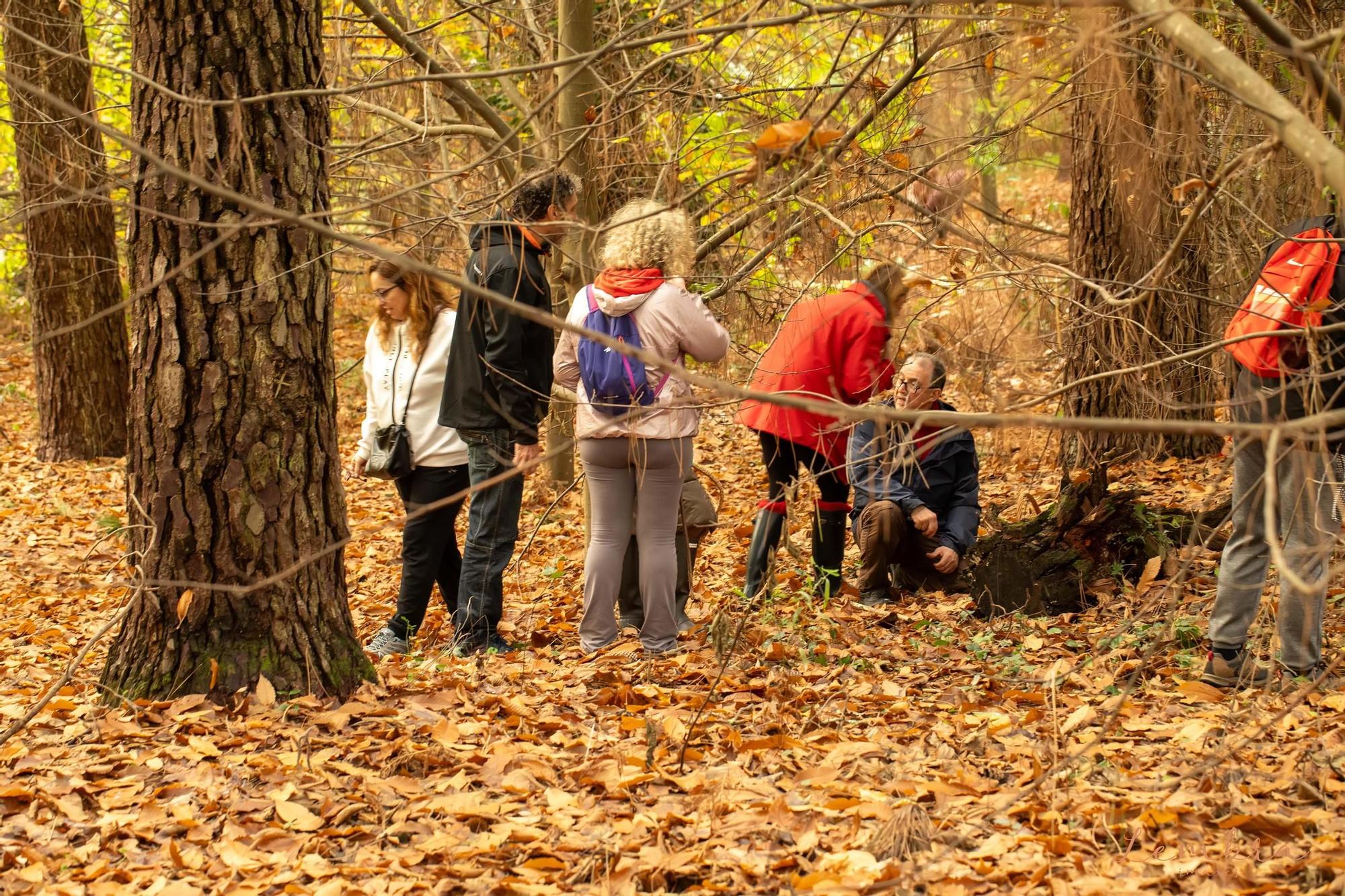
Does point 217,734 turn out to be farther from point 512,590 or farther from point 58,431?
point 58,431

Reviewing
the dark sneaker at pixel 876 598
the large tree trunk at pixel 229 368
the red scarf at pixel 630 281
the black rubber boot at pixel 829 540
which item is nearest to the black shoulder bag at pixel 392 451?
the large tree trunk at pixel 229 368

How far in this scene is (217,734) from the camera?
373cm

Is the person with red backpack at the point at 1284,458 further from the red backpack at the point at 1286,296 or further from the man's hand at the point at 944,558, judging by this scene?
the man's hand at the point at 944,558

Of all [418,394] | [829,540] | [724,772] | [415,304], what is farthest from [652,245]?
[724,772]

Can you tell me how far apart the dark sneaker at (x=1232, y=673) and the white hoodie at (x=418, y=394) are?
314cm

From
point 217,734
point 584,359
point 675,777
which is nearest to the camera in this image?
point 675,777

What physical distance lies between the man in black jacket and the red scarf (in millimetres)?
300

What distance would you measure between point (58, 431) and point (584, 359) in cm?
735

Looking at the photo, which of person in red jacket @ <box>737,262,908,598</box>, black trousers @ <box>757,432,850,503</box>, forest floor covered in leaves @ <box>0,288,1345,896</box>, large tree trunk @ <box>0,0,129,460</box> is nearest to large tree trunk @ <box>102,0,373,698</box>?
forest floor covered in leaves @ <box>0,288,1345,896</box>

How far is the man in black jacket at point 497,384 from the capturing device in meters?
4.81

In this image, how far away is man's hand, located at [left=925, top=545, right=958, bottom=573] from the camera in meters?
5.70

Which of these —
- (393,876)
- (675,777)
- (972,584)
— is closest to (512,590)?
(972,584)

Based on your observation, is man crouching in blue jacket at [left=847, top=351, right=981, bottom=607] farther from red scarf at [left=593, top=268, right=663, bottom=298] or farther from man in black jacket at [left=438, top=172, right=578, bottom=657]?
man in black jacket at [left=438, top=172, right=578, bottom=657]

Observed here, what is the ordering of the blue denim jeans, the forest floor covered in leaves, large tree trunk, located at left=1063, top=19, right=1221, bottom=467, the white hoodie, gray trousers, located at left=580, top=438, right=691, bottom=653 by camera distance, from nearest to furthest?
the forest floor covered in leaves < large tree trunk, located at left=1063, top=19, right=1221, bottom=467 < gray trousers, located at left=580, top=438, right=691, bottom=653 < the blue denim jeans < the white hoodie
